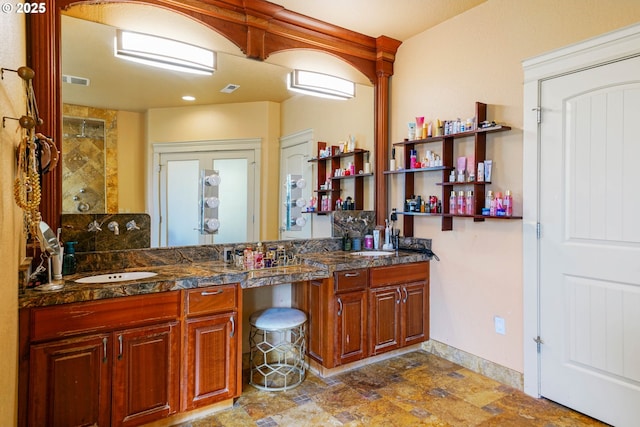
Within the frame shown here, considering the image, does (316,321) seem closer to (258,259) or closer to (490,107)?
(258,259)

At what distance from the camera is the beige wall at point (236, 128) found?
261 centimetres

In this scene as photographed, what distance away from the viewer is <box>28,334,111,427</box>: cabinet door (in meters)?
1.70

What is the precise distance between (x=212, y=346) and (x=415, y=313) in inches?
66.0

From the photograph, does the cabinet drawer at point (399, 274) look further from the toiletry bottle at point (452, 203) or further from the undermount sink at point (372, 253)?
the toiletry bottle at point (452, 203)

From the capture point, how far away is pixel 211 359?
7.13ft

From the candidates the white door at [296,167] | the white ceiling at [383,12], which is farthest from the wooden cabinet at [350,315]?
the white ceiling at [383,12]

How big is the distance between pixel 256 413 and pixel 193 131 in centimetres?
190

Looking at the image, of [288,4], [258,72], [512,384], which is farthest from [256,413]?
[288,4]

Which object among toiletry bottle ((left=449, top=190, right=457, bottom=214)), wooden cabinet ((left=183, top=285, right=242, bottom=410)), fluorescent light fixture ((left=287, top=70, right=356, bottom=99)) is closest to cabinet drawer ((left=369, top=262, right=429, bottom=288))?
toiletry bottle ((left=449, top=190, right=457, bottom=214))

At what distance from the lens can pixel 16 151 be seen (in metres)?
1.56

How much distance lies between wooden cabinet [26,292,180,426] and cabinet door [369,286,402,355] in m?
1.41

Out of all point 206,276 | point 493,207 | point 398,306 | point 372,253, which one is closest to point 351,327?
point 398,306

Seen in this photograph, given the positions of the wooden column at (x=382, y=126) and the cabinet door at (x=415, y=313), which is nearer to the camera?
the cabinet door at (x=415, y=313)

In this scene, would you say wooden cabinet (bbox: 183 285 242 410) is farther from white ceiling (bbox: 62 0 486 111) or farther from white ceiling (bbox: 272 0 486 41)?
white ceiling (bbox: 272 0 486 41)
